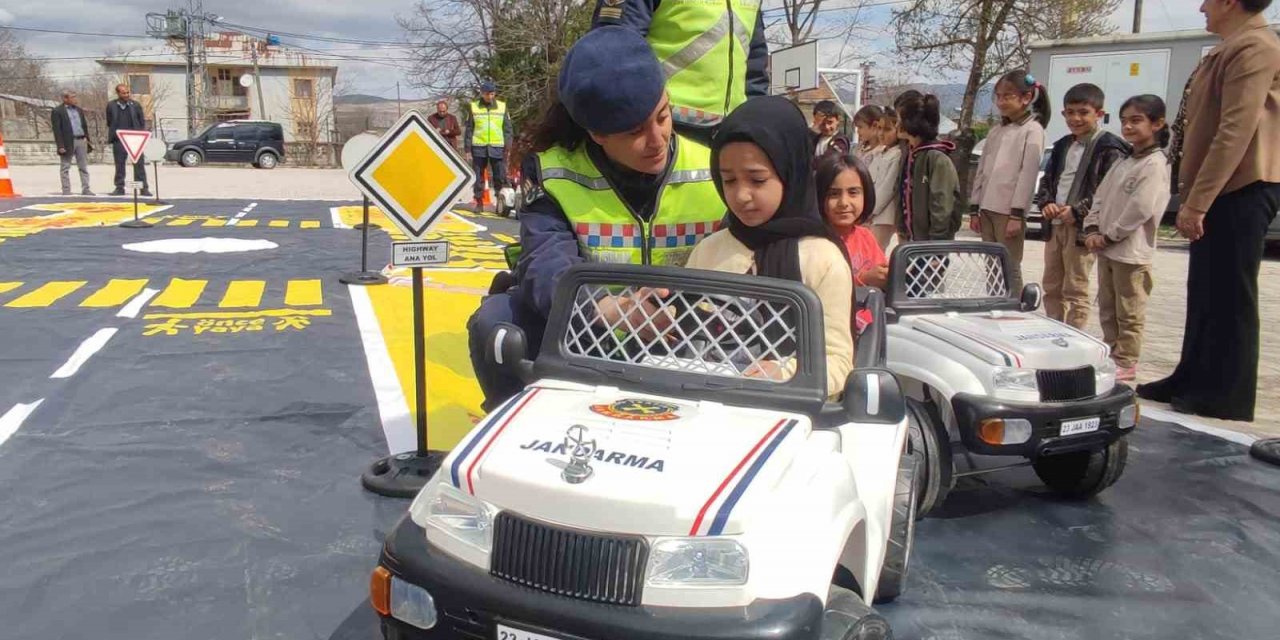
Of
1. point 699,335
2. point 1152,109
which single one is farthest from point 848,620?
point 1152,109

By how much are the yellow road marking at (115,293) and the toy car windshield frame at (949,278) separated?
549 cm

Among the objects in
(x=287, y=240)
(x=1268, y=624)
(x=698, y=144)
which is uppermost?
(x=698, y=144)

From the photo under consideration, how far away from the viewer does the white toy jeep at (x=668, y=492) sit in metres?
1.62

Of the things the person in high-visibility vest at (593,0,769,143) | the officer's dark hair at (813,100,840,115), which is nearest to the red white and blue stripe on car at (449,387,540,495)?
the person in high-visibility vest at (593,0,769,143)

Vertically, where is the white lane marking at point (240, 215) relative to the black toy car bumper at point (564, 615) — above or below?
above

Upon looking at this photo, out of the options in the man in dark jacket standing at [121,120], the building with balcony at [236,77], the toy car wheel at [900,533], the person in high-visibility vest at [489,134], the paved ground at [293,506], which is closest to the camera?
the toy car wheel at [900,533]

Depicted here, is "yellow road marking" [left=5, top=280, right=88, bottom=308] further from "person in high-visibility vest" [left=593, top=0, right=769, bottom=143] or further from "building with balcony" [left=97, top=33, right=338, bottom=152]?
"building with balcony" [left=97, top=33, right=338, bottom=152]

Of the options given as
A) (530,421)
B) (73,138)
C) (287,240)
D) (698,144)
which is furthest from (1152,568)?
(73,138)

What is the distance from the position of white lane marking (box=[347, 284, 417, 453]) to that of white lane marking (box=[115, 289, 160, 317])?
1.42m

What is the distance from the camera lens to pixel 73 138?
15352mm

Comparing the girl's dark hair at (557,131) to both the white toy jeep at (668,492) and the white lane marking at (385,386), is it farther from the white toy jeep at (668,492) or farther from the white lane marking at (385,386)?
the white lane marking at (385,386)

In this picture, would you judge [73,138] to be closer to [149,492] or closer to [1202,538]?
[149,492]

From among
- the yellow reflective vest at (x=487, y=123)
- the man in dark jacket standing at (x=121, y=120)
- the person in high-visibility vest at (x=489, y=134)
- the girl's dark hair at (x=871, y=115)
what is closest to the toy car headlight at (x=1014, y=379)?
the girl's dark hair at (x=871, y=115)

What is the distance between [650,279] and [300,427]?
99.9 inches
